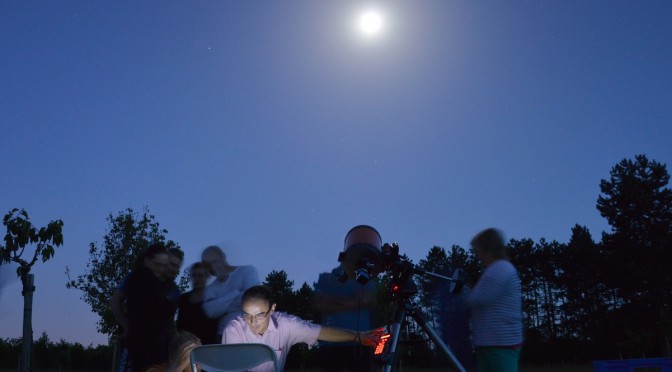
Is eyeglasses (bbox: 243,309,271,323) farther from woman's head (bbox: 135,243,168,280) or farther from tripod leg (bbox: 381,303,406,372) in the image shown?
woman's head (bbox: 135,243,168,280)

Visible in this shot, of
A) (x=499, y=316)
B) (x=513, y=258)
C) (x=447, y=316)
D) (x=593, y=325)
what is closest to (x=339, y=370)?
(x=447, y=316)

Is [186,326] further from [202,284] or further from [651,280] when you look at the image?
[651,280]

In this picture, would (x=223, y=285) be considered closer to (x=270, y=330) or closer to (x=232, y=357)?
(x=270, y=330)

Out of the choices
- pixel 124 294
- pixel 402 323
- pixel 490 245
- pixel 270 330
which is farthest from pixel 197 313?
pixel 490 245

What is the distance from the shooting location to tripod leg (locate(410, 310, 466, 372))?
4.18 metres

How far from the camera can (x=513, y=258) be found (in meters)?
57.5

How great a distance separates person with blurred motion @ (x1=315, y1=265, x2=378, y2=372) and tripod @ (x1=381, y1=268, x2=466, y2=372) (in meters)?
1.30

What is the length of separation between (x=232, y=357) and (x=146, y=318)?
206cm

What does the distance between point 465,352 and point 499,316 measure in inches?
99.0

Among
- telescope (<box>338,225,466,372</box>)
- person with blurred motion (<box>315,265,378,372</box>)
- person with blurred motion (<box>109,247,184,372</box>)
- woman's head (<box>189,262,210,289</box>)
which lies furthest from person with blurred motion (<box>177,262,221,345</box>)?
telescope (<box>338,225,466,372</box>)

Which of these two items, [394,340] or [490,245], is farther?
[490,245]

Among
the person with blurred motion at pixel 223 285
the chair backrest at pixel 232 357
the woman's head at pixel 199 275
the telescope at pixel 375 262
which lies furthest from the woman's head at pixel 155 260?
the chair backrest at pixel 232 357

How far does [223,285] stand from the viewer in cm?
588

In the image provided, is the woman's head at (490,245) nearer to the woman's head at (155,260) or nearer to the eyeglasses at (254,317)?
the eyeglasses at (254,317)
